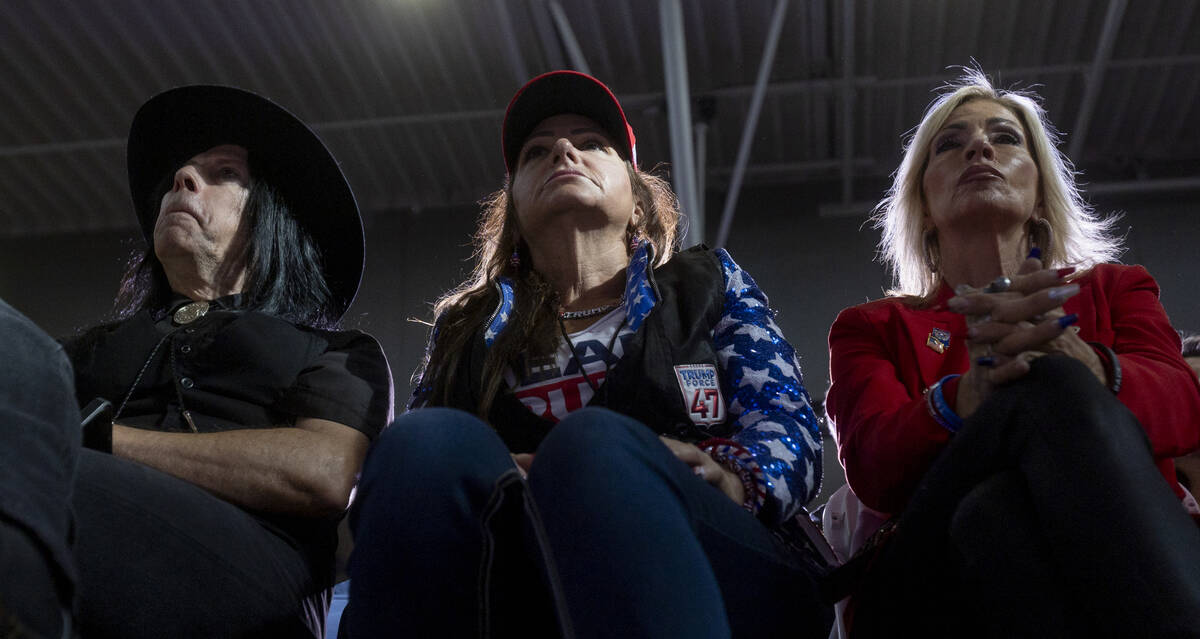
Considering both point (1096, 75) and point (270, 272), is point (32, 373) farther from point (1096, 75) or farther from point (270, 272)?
point (1096, 75)

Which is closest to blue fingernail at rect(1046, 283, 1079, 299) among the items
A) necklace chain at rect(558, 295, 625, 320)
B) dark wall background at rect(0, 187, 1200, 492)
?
necklace chain at rect(558, 295, 625, 320)

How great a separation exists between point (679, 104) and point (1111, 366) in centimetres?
389

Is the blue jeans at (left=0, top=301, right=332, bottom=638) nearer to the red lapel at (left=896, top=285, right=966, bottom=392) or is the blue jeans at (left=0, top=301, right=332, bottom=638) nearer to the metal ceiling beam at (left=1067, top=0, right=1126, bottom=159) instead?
the red lapel at (left=896, top=285, right=966, bottom=392)

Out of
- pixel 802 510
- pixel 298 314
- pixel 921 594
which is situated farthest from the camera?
pixel 298 314

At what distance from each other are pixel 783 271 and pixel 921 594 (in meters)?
6.47

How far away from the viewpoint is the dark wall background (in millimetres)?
7484

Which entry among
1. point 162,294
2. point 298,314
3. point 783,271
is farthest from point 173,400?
point 783,271

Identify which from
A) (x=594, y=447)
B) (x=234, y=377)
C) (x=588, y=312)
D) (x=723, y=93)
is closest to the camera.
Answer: (x=594, y=447)

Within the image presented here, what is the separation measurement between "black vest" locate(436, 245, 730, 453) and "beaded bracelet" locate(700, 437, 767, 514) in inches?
6.5

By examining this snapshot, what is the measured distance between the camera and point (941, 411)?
1.51 m

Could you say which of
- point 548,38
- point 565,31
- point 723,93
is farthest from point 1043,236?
point 723,93

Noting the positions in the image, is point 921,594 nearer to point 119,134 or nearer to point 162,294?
point 162,294

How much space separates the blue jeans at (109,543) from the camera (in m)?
0.86

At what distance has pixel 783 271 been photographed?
7777 millimetres
